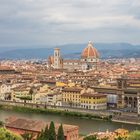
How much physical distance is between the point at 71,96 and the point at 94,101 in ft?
7.13

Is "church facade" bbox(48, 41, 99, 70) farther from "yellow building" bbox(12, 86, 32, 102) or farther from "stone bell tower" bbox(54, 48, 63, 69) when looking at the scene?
"yellow building" bbox(12, 86, 32, 102)

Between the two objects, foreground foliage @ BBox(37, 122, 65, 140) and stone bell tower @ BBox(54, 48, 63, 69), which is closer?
foreground foliage @ BBox(37, 122, 65, 140)

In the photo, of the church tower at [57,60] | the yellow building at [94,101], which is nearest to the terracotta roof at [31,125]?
the yellow building at [94,101]

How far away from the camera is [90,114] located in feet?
78.0

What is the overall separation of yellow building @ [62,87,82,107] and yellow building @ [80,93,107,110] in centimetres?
62

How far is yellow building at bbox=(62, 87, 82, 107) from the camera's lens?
2653cm

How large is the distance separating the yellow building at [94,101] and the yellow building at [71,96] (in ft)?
2.04

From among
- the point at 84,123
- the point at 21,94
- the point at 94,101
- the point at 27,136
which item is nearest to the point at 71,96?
the point at 94,101

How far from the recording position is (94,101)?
25234mm

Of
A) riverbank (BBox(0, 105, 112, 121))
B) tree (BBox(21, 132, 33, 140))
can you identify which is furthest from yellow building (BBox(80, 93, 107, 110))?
tree (BBox(21, 132, 33, 140))

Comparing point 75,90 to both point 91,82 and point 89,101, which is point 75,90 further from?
point 91,82

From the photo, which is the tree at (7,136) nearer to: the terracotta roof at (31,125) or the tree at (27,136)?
the tree at (27,136)

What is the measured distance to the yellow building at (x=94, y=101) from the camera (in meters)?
25.2

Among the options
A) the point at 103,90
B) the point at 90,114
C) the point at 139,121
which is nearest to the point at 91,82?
the point at 103,90
